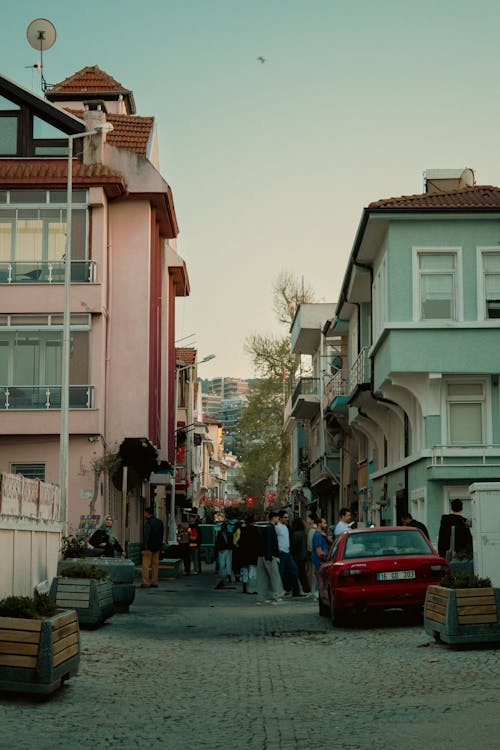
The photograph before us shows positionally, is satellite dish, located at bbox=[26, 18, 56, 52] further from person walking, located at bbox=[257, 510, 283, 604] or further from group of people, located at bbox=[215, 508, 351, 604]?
person walking, located at bbox=[257, 510, 283, 604]

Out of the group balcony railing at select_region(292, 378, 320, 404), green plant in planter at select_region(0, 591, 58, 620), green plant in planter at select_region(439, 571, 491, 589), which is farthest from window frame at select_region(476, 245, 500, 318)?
balcony railing at select_region(292, 378, 320, 404)

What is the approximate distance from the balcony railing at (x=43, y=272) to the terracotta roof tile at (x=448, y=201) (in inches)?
480

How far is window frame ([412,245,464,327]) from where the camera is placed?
2888 cm

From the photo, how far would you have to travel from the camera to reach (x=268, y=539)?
82.7 feet

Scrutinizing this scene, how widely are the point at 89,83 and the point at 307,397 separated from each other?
1814cm

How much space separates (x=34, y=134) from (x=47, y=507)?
23.2 metres

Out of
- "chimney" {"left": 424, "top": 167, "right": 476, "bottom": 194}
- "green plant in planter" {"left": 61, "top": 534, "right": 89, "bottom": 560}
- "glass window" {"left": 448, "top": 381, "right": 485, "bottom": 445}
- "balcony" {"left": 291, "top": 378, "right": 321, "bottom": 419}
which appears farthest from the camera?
"balcony" {"left": 291, "top": 378, "right": 321, "bottom": 419}

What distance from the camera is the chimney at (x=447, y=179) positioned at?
37625mm

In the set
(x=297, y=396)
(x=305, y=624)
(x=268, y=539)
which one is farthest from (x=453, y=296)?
(x=297, y=396)

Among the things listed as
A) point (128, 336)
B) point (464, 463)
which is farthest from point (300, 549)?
point (128, 336)

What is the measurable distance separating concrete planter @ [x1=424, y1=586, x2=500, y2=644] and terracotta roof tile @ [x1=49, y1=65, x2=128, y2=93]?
37.8m

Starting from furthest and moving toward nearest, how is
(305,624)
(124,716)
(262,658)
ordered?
(305,624)
(262,658)
(124,716)

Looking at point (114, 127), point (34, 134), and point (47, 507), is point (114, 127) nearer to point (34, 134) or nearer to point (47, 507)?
point (34, 134)

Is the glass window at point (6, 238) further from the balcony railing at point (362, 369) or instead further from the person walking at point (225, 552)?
the balcony railing at point (362, 369)
